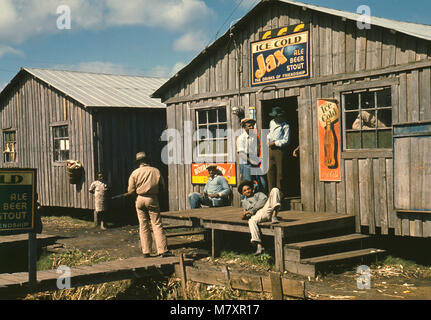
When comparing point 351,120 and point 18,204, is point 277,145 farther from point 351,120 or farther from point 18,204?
point 18,204

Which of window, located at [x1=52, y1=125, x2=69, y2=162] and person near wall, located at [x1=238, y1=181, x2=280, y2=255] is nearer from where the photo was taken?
person near wall, located at [x1=238, y1=181, x2=280, y2=255]

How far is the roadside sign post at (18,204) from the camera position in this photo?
7.71 metres

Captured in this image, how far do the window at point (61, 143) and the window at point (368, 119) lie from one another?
1088 centimetres

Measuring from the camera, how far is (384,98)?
10.5 m

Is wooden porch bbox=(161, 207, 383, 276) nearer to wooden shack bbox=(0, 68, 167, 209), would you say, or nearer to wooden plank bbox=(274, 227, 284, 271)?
wooden plank bbox=(274, 227, 284, 271)

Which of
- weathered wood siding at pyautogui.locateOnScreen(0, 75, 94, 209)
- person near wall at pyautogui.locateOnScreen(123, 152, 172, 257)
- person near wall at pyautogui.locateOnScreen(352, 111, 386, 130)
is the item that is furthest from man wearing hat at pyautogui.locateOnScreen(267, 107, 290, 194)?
weathered wood siding at pyautogui.locateOnScreen(0, 75, 94, 209)

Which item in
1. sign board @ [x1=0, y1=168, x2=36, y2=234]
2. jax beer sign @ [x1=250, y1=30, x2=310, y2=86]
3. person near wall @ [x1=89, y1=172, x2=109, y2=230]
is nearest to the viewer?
sign board @ [x1=0, y1=168, x2=36, y2=234]

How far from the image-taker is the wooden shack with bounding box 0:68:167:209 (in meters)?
17.6

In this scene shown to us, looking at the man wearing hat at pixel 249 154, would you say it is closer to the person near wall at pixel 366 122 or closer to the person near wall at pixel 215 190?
the person near wall at pixel 215 190

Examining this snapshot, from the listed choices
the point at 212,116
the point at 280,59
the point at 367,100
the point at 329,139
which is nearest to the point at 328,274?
the point at 329,139

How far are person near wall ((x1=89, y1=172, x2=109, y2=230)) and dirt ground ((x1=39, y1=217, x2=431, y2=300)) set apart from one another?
1.21m

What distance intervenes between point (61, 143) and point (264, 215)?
10825 millimetres

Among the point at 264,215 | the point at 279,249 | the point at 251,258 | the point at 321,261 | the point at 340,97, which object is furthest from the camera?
the point at 340,97
